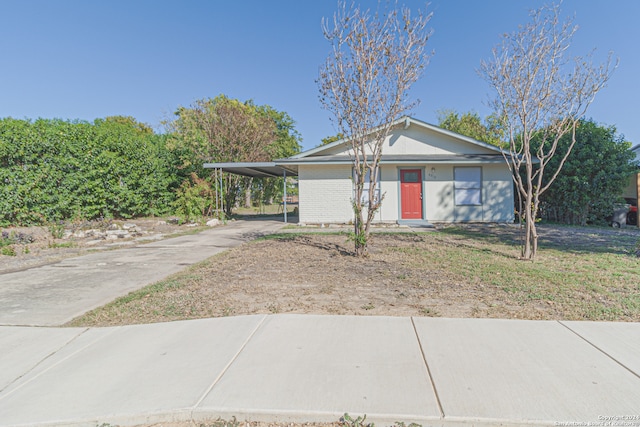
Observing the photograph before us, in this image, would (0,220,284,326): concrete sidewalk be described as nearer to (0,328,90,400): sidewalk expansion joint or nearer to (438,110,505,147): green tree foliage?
(0,328,90,400): sidewalk expansion joint

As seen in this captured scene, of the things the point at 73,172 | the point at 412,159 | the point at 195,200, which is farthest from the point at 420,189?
the point at 73,172

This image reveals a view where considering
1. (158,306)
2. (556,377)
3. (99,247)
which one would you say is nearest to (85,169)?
(99,247)

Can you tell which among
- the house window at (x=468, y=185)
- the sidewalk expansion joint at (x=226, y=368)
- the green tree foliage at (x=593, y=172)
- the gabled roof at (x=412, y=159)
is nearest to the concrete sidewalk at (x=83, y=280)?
the sidewalk expansion joint at (x=226, y=368)

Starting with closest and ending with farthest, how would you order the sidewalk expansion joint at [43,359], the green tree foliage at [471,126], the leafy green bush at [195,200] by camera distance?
the sidewalk expansion joint at [43,359]
the leafy green bush at [195,200]
the green tree foliage at [471,126]

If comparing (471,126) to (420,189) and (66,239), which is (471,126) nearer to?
(420,189)

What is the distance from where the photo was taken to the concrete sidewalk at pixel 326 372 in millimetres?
2412

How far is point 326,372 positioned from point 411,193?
1330 cm

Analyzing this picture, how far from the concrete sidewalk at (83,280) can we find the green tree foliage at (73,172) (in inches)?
229

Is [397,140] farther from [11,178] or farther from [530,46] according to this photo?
[11,178]

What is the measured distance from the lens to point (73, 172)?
13.6 m

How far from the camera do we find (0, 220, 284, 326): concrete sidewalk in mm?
4559

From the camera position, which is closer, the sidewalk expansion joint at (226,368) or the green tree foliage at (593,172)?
the sidewalk expansion joint at (226,368)

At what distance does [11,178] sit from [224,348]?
1340 cm

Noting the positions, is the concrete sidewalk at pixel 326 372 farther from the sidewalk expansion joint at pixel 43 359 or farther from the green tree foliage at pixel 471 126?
the green tree foliage at pixel 471 126
